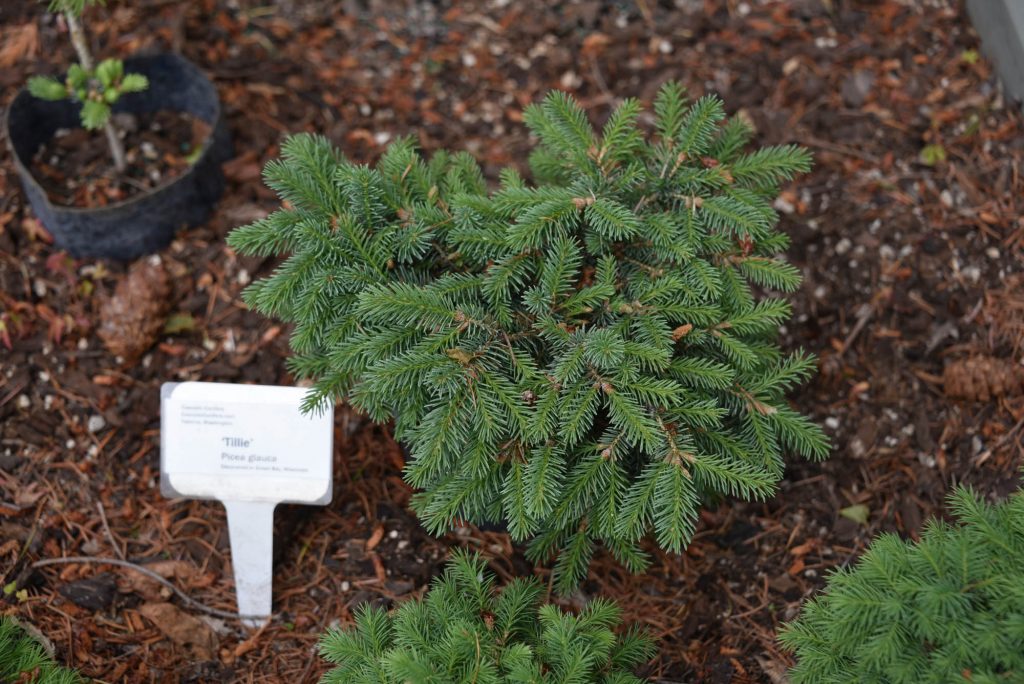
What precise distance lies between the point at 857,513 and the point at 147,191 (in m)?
2.49

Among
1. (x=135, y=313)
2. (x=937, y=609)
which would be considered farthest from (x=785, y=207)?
(x=135, y=313)

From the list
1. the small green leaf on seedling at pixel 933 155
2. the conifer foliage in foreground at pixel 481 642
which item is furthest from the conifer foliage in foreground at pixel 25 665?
the small green leaf on seedling at pixel 933 155

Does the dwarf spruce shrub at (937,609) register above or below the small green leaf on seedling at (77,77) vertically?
below

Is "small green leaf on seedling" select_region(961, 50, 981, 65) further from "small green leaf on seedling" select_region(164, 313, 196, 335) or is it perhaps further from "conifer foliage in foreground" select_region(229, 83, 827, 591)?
"small green leaf on seedling" select_region(164, 313, 196, 335)

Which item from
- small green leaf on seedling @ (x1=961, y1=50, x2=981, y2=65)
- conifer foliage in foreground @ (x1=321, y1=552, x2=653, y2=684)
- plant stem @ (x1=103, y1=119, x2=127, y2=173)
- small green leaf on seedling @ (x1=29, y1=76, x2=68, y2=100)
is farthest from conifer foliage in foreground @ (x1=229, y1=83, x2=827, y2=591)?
small green leaf on seedling @ (x1=961, y1=50, x2=981, y2=65)

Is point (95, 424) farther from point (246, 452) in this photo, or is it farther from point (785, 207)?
point (785, 207)

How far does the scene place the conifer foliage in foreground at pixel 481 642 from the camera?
1764mm

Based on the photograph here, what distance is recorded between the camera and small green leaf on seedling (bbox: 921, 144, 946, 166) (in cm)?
309

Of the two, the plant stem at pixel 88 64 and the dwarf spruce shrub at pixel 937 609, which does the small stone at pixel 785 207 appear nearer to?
the dwarf spruce shrub at pixel 937 609

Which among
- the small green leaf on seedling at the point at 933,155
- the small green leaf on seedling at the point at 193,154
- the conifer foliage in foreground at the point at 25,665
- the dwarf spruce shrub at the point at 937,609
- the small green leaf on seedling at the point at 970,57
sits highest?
the small green leaf on seedling at the point at 970,57

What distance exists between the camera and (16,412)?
2699 mm

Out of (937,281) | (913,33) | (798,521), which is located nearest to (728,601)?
(798,521)

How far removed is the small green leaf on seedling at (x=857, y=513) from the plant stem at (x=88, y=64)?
247 cm

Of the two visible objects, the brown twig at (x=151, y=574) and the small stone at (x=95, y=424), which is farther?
the small stone at (x=95, y=424)
